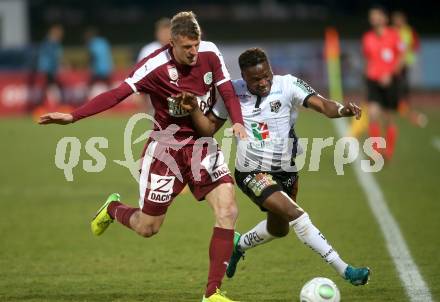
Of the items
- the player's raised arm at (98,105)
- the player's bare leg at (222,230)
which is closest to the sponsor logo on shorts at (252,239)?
the player's bare leg at (222,230)

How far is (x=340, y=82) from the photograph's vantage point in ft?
91.8

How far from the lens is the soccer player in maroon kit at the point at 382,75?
15.8 m

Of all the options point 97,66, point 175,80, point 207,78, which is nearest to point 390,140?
point 207,78

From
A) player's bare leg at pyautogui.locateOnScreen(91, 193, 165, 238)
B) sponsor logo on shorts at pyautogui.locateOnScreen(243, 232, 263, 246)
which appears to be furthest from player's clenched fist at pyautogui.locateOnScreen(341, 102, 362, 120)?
player's bare leg at pyautogui.locateOnScreen(91, 193, 165, 238)

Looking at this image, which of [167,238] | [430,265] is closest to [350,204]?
[167,238]

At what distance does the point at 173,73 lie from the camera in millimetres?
7117

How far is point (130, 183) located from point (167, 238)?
4.45 metres

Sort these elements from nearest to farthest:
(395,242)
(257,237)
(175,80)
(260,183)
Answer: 1. (175,80)
2. (260,183)
3. (257,237)
4. (395,242)

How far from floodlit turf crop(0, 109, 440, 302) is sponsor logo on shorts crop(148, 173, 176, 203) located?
2.39 ft

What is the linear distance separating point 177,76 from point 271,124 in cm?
87

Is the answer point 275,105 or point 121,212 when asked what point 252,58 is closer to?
point 275,105

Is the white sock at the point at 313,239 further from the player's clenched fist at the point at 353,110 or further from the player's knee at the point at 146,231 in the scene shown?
the player's knee at the point at 146,231

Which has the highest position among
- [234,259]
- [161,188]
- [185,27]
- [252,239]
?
[185,27]

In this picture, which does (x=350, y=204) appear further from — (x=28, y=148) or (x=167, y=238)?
(x=28, y=148)
